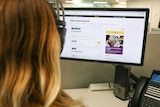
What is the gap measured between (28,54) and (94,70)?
2.58ft

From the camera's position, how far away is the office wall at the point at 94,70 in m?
1.29

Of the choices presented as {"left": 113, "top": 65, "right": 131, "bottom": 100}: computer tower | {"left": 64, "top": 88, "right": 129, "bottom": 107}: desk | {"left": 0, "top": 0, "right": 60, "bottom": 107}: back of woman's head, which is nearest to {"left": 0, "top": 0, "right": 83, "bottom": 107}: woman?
{"left": 0, "top": 0, "right": 60, "bottom": 107}: back of woman's head

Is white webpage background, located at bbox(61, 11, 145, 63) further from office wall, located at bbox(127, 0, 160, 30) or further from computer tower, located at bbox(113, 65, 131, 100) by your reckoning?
office wall, located at bbox(127, 0, 160, 30)

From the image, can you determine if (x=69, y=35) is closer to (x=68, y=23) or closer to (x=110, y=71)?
(x=68, y=23)

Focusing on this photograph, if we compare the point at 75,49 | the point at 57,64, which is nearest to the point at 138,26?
the point at 75,49

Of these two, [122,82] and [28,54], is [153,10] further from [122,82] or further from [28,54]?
[28,54]

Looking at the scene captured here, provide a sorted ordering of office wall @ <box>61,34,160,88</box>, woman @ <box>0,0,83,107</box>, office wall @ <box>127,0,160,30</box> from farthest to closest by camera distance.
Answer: office wall @ <box>127,0,160,30</box> → office wall @ <box>61,34,160,88</box> → woman @ <box>0,0,83,107</box>

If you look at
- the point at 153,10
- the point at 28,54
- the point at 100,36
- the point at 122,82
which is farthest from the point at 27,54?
the point at 153,10

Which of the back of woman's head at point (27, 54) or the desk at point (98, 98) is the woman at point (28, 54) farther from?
the desk at point (98, 98)

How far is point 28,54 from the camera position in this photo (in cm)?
59

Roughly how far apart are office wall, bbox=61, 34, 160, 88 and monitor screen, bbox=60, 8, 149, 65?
128mm

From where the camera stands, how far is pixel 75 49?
1.21m

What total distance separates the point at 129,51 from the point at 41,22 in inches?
25.1

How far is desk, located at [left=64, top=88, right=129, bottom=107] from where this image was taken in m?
1.13
